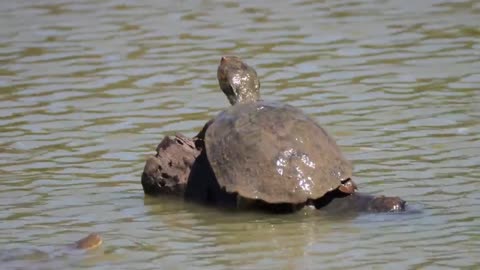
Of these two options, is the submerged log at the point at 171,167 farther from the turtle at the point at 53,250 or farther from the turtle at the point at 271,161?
the turtle at the point at 53,250

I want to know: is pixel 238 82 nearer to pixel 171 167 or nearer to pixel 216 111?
pixel 171 167

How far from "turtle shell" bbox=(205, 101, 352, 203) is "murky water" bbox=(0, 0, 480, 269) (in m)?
0.18

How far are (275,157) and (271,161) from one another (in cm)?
3

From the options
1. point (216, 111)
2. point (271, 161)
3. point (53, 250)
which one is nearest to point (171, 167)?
point (271, 161)

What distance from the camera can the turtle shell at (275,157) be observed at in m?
6.57

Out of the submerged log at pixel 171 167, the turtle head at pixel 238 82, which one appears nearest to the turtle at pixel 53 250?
the submerged log at pixel 171 167

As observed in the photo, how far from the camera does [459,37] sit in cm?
1052

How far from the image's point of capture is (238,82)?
761cm

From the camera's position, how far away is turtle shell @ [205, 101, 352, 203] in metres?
6.57

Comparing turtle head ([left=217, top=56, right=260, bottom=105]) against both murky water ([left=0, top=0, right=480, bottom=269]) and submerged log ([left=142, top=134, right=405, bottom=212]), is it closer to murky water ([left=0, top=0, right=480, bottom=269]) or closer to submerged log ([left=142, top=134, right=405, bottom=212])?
submerged log ([left=142, top=134, right=405, bottom=212])

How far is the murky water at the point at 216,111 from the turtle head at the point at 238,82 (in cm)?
74

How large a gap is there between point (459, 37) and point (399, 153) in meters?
2.98

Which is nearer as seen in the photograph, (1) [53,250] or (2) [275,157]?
(1) [53,250]

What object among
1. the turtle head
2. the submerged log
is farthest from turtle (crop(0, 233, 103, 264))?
the turtle head
